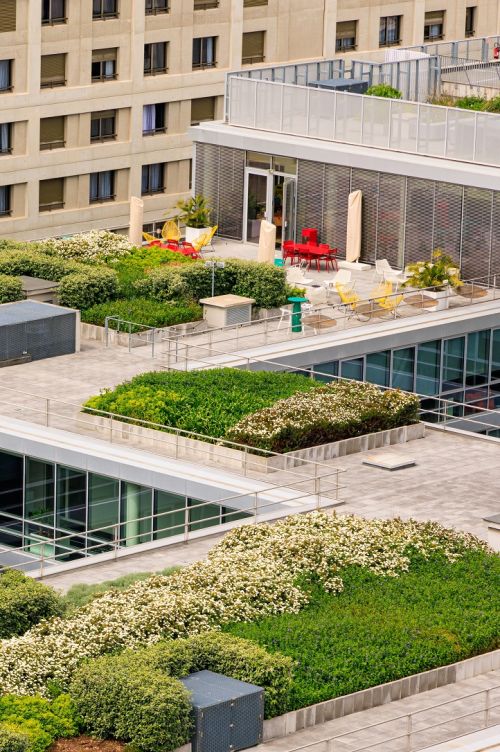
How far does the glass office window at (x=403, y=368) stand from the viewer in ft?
163

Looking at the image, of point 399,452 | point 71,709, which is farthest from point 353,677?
point 399,452

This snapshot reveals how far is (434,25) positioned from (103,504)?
48848 millimetres

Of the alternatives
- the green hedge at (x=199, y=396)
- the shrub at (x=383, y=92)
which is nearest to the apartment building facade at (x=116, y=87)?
the shrub at (x=383, y=92)

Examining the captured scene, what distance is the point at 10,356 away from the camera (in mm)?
47469

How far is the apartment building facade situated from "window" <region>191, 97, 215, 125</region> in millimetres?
38

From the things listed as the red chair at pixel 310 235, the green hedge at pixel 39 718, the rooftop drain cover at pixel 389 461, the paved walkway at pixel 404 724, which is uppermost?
the green hedge at pixel 39 718

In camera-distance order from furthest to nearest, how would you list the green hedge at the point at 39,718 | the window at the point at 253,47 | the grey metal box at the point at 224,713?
the window at the point at 253,47
the grey metal box at the point at 224,713
the green hedge at the point at 39,718

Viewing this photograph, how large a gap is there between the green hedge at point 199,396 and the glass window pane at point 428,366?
611 centimetres

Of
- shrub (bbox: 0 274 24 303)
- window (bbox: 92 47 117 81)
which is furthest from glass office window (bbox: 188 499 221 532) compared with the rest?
window (bbox: 92 47 117 81)

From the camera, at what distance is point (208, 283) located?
5178cm

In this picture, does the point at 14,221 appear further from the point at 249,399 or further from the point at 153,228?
the point at 249,399

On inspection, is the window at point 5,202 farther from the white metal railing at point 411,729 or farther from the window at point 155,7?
the white metal railing at point 411,729

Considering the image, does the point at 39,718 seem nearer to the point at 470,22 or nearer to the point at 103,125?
the point at 103,125

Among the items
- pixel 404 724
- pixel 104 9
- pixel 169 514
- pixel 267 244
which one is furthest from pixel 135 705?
pixel 104 9
